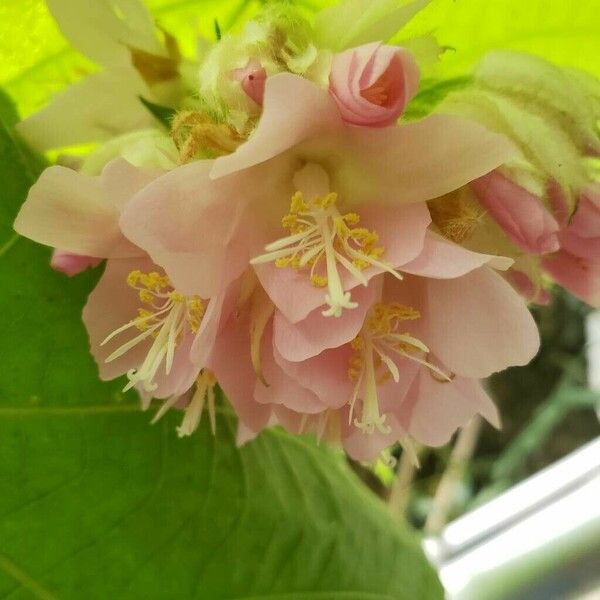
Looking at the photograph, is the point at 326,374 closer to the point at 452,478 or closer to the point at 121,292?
the point at 121,292

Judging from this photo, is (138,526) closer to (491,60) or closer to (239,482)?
(239,482)

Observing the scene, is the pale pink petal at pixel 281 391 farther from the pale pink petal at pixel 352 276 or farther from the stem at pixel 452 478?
the stem at pixel 452 478

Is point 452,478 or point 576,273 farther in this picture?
point 452,478

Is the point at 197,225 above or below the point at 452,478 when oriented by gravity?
above

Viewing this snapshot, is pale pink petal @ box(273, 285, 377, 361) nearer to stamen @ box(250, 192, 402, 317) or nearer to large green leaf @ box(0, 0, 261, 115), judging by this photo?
stamen @ box(250, 192, 402, 317)

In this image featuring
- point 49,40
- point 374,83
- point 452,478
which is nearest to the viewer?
point 374,83

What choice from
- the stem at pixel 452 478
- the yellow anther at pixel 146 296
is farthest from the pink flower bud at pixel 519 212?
the stem at pixel 452 478

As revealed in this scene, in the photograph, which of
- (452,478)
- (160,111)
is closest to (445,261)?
(160,111)
